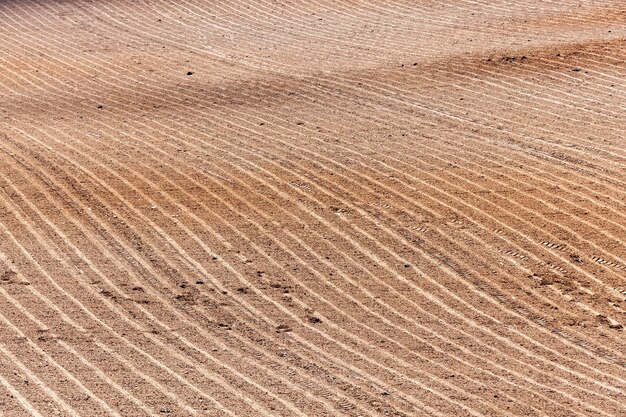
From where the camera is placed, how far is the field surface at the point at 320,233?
8008mm

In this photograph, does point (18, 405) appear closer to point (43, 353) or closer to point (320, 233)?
point (43, 353)

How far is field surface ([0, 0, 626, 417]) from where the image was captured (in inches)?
315

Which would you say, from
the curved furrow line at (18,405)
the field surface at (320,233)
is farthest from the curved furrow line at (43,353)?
the curved furrow line at (18,405)

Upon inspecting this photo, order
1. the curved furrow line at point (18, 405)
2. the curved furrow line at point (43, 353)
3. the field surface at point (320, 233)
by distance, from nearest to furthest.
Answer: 1. the curved furrow line at point (18, 405)
2. the curved furrow line at point (43, 353)
3. the field surface at point (320, 233)

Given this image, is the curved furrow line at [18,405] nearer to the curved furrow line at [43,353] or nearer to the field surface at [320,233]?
the field surface at [320,233]

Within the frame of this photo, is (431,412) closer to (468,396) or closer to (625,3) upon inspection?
(468,396)

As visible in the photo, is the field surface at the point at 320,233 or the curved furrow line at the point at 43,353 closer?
the curved furrow line at the point at 43,353

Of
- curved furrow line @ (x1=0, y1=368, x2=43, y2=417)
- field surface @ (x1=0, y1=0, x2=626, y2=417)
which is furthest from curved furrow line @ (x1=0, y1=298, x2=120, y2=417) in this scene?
curved furrow line @ (x1=0, y1=368, x2=43, y2=417)

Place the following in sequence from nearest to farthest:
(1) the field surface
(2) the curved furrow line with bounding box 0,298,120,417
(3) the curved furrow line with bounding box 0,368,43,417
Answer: (3) the curved furrow line with bounding box 0,368,43,417, (2) the curved furrow line with bounding box 0,298,120,417, (1) the field surface

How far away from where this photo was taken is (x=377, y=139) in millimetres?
13602

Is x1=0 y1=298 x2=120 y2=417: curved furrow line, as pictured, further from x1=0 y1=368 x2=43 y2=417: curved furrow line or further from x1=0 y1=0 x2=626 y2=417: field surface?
x1=0 y1=368 x2=43 y2=417: curved furrow line

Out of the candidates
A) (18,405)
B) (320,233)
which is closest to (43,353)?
(18,405)

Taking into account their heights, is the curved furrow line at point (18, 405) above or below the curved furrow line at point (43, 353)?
above

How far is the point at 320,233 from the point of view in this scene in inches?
424
